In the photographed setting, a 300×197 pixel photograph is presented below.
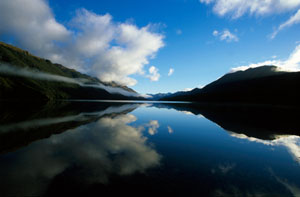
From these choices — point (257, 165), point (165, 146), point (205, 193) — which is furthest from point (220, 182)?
point (165, 146)

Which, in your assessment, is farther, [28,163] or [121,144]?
[121,144]

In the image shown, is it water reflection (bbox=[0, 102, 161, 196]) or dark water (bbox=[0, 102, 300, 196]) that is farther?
water reflection (bbox=[0, 102, 161, 196])

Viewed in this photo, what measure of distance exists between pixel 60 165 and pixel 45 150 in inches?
191

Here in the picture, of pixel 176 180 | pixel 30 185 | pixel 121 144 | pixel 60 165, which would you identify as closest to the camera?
pixel 30 185

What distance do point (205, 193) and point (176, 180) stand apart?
6.42 ft

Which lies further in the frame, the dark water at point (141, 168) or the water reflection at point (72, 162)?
the water reflection at point (72, 162)

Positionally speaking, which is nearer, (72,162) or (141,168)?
(141,168)

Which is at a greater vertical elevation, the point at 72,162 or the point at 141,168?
the point at 72,162

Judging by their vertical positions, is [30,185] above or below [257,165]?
above

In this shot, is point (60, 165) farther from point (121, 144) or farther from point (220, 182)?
point (220, 182)

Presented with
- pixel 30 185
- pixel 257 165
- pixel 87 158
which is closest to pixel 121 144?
pixel 87 158

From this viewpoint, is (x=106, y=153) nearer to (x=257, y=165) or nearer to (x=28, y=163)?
(x=28, y=163)

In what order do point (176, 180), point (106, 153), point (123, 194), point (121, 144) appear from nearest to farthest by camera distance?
1. point (123, 194)
2. point (176, 180)
3. point (106, 153)
4. point (121, 144)

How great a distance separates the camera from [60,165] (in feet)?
37.0
